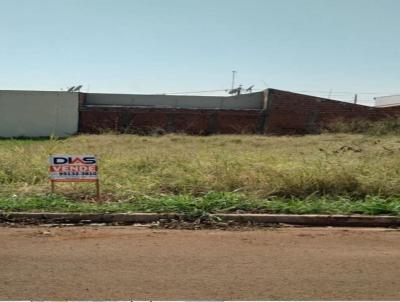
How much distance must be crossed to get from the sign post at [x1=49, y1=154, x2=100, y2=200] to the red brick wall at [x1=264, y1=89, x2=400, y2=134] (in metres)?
22.3

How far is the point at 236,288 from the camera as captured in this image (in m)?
4.58

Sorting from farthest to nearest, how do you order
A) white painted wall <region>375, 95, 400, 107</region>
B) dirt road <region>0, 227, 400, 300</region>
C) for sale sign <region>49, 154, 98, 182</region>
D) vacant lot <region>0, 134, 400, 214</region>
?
1. white painted wall <region>375, 95, 400, 107</region>
2. for sale sign <region>49, 154, 98, 182</region>
3. vacant lot <region>0, 134, 400, 214</region>
4. dirt road <region>0, 227, 400, 300</region>

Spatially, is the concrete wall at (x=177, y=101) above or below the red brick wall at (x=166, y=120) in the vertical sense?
above

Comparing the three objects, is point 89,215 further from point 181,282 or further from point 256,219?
point 181,282

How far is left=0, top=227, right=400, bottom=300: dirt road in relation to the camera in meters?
4.49

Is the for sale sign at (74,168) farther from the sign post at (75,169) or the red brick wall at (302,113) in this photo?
the red brick wall at (302,113)

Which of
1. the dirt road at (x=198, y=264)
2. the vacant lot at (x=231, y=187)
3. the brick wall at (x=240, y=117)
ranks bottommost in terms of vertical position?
the dirt road at (x=198, y=264)

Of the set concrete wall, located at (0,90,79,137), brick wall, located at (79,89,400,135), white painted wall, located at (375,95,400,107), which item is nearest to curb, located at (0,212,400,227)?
brick wall, located at (79,89,400,135)

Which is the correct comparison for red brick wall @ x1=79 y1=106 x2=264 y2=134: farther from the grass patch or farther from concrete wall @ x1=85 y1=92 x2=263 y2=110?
the grass patch

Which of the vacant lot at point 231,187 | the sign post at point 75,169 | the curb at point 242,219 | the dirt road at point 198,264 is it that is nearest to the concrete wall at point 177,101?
the vacant lot at point 231,187

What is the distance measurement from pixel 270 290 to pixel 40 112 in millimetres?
30325

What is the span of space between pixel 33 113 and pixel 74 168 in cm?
2535

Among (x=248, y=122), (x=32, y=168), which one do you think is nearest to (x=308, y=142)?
(x=248, y=122)

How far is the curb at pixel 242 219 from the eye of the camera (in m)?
7.62
